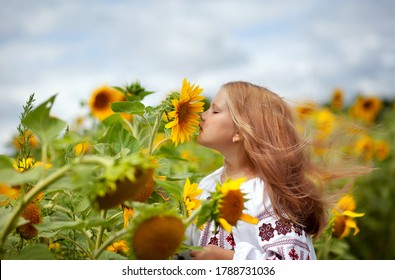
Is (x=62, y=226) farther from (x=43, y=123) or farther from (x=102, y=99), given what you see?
(x=102, y=99)

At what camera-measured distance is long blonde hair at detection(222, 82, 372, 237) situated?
43.8 inches

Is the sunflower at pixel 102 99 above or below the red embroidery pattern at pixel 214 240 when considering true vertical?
above

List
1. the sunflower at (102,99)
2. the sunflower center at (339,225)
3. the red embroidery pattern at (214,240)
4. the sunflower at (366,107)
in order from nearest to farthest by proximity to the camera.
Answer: the red embroidery pattern at (214,240)
the sunflower center at (339,225)
the sunflower at (102,99)
the sunflower at (366,107)

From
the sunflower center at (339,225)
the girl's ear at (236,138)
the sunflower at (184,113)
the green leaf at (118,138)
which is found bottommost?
the sunflower center at (339,225)

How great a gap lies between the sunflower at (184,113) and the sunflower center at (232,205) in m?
0.33

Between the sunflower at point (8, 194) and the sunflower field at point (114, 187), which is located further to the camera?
the sunflower at point (8, 194)

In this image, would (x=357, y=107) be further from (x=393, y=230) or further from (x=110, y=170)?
(x=110, y=170)

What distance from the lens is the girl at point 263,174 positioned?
1.05 m

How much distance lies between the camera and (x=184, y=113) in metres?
1.00

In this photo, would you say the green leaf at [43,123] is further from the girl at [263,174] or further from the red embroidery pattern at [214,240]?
the red embroidery pattern at [214,240]

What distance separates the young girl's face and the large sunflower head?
23.4 inches

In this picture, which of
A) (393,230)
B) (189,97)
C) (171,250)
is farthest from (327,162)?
(393,230)

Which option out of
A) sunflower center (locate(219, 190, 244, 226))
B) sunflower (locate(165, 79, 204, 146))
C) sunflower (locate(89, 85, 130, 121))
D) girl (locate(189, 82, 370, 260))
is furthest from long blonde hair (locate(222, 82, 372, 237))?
sunflower (locate(89, 85, 130, 121))

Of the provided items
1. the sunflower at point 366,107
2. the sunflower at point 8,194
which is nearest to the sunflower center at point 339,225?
the sunflower at point 8,194
